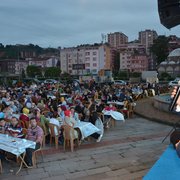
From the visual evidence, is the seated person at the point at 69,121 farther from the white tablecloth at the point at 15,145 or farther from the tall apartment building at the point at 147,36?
the tall apartment building at the point at 147,36

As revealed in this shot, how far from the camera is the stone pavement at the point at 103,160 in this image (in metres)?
5.49

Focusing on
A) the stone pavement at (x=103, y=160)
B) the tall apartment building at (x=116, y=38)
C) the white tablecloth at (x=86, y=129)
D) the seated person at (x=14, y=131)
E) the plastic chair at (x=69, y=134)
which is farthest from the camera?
the tall apartment building at (x=116, y=38)

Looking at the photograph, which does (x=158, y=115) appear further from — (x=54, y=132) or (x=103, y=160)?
(x=103, y=160)

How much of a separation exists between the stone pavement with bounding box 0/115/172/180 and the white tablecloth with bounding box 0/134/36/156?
51 cm

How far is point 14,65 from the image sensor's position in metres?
113

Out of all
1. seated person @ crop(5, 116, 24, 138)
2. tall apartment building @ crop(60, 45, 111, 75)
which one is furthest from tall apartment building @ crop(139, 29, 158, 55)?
seated person @ crop(5, 116, 24, 138)

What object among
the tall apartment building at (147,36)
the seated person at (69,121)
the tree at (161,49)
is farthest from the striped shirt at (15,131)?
the tall apartment building at (147,36)

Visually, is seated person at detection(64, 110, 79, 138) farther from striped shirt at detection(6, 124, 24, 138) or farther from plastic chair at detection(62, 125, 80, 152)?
striped shirt at detection(6, 124, 24, 138)

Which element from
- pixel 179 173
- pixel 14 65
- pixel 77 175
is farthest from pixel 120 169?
pixel 14 65

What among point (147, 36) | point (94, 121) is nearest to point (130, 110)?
point (94, 121)

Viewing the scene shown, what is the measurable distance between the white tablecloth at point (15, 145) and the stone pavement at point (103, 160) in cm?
51

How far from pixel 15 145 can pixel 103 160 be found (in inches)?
79.3

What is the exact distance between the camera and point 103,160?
20.6 ft

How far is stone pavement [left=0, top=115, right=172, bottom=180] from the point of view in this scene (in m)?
5.49
